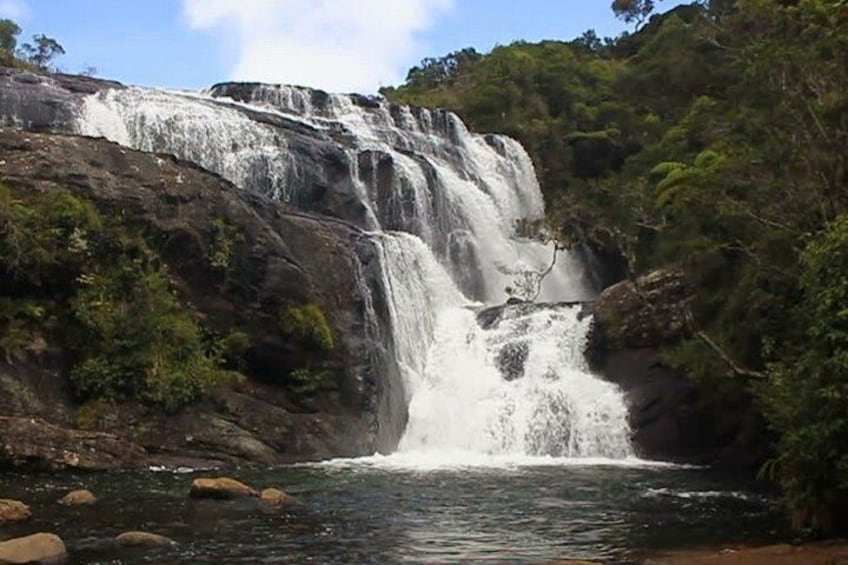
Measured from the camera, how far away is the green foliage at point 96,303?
1009 inches

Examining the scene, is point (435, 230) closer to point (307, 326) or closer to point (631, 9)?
point (307, 326)

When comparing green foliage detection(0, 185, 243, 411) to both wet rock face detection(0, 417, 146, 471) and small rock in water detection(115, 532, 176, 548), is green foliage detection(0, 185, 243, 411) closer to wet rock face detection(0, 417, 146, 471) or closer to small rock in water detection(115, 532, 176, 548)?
wet rock face detection(0, 417, 146, 471)

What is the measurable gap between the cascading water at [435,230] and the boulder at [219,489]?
10.1 m

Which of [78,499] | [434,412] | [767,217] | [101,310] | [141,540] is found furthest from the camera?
[434,412]

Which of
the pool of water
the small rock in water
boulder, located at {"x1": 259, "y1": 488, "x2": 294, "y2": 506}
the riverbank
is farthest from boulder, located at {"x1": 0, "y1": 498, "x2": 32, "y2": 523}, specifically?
the riverbank

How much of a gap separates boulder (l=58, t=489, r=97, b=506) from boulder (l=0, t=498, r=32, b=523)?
48.5 inches

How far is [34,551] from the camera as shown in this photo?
1355 cm

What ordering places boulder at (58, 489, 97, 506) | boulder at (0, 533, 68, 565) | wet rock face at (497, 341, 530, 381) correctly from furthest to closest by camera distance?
wet rock face at (497, 341, 530, 381)
boulder at (58, 489, 97, 506)
boulder at (0, 533, 68, 565)

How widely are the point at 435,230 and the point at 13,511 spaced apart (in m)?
25.9

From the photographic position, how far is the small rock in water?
15070mm

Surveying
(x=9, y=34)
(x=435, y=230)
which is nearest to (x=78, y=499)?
(x=435, y=230)

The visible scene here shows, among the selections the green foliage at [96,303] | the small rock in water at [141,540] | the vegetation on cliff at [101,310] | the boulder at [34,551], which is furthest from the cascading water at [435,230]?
the boulder at [34,551]

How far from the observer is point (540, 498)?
800 inches

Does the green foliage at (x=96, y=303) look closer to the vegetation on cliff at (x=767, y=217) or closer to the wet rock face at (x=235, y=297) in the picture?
the wet rock face at (x=235, y=297)
